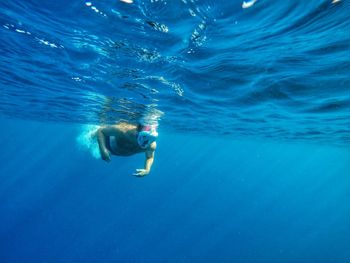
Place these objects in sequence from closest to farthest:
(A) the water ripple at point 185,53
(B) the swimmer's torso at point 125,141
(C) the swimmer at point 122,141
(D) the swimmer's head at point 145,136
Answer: (A) the water ripple at point 185,53
(D) the swimmer's head at point 145,136
(C) the swimmer at point 122,141
(B) the swimmer's torso at point 125,141

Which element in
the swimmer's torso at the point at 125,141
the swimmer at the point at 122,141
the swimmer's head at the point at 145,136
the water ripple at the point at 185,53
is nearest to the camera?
the water ripple at the point at 185,53

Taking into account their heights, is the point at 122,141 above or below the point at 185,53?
below

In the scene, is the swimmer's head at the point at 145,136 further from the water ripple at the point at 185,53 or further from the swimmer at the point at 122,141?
the water ripple at the point at 185,53

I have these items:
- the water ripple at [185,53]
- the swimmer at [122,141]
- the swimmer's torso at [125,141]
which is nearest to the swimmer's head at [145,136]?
the swimmer at [122,141]

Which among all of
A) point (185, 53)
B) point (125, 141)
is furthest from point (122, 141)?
point (185, 53)

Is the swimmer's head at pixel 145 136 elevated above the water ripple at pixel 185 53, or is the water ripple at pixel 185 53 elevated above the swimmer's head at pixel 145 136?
the water ripple at pixel 185 53

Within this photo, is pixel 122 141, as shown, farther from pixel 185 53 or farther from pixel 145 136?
pixel 185 53

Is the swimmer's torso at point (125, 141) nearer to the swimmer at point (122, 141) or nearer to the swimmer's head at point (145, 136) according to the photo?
the swimmer at point (122, 141)

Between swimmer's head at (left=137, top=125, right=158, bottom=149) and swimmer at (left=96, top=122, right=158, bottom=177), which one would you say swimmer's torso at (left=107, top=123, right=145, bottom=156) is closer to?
swimmer at (left=96, top=122, right=158, bottom=177)

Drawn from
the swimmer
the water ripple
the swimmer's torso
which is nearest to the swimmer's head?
the swimmer

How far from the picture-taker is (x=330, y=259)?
165ft

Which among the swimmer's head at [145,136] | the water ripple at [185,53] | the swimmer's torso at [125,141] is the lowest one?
the swimmer's torso at [125,141]

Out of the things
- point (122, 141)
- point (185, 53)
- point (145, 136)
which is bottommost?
point (122, 141)

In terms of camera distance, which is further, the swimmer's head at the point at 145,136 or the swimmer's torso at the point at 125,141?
A: the swimmer's torso at the point at 125,141
